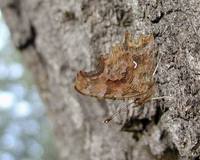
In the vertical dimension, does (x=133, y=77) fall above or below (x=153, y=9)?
below

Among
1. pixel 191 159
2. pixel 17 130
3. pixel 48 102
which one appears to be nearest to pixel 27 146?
pixel 17 130

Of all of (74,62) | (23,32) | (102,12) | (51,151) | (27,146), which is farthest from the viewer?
(27,146)

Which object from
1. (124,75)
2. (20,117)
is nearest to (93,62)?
(124,75)

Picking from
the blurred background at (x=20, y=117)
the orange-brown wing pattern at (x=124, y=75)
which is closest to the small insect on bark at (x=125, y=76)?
the orange-brown wing pattern at (x=124, y=75)

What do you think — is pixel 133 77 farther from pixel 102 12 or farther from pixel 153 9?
pixel 102 12

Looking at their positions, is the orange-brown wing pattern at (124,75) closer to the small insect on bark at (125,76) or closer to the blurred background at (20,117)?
the small insect on bark at (125,76)

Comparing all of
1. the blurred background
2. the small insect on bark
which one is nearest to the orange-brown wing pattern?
the small insect on bark
